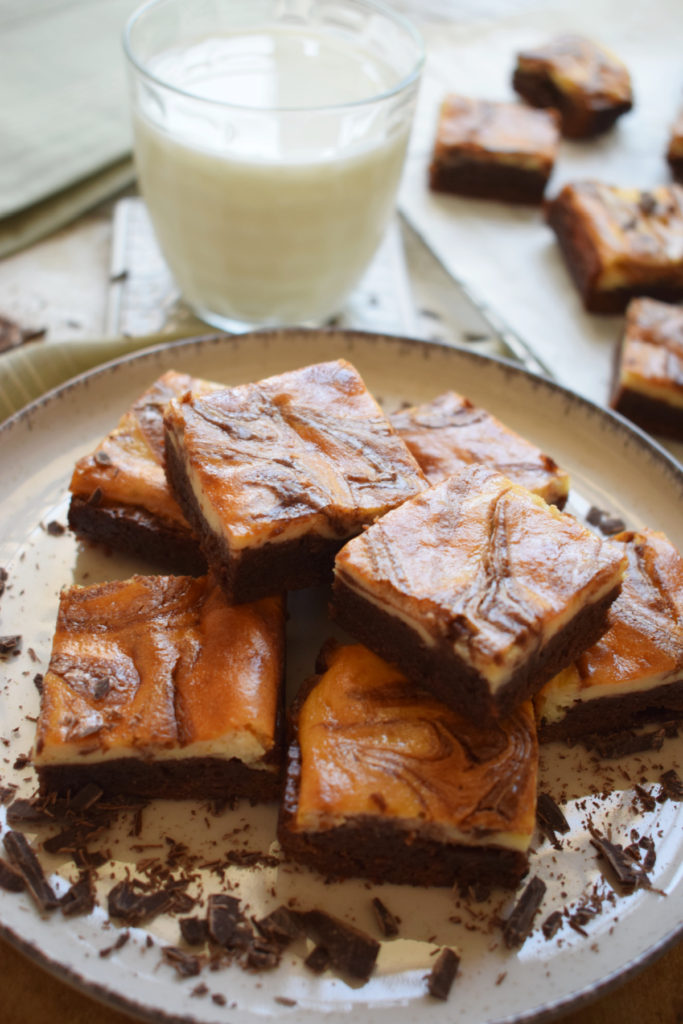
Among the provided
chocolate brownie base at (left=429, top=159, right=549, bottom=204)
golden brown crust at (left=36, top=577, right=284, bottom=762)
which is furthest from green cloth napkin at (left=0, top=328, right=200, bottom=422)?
chocolate brownie base at (left=429, top=159, right=549, bottom=204)

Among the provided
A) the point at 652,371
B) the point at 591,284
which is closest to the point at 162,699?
the point at 652,371

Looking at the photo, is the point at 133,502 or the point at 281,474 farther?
the point at 133,502

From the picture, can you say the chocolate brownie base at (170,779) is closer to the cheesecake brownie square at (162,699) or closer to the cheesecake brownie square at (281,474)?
the cheesecake brownie square at (162,699)

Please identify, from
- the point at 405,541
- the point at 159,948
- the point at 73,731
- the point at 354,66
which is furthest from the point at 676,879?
the point at 354,66

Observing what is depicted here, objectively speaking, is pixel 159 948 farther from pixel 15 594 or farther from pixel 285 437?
pixel 285 437

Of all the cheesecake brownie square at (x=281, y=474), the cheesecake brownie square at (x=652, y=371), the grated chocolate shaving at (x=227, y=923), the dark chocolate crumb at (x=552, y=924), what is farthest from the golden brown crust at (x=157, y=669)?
the cheesecake brownie square at (x=652, y=371)

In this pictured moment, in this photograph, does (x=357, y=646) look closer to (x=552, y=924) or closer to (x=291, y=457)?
(x=291, y=457)

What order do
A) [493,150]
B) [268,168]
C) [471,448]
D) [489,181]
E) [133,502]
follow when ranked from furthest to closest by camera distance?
1. [489,181]
2. [493,150]
3. [268,168]
4. [471,448]
5. [133,502]

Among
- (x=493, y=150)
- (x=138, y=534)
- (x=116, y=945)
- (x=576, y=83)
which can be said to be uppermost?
(x=576, y=83)

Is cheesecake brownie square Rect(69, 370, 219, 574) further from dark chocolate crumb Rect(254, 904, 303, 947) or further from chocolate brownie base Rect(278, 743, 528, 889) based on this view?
dark chocolate crumb Rect(254, 904, 303, 947)
